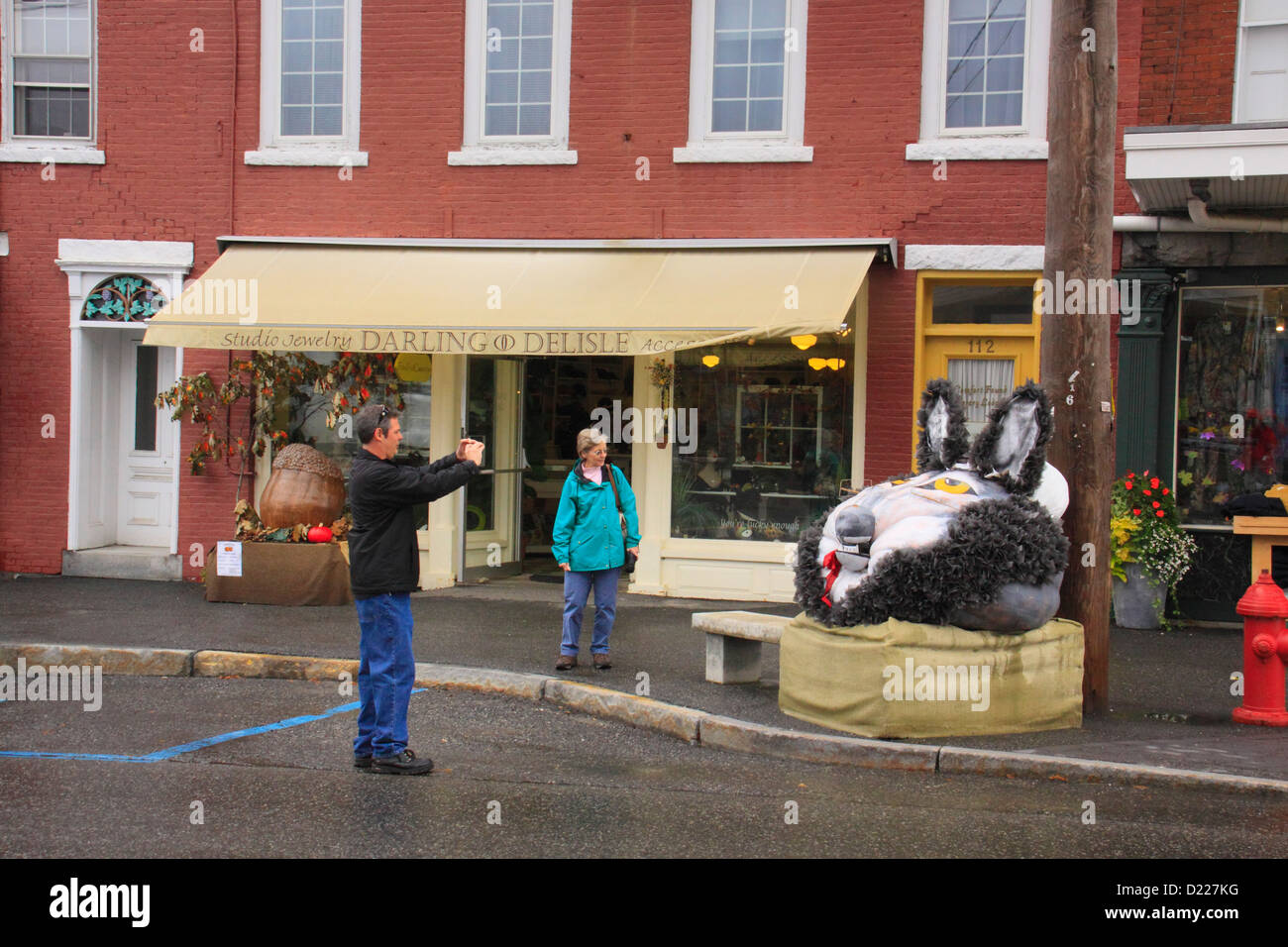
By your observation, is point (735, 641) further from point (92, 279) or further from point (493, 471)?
point (92, 279)

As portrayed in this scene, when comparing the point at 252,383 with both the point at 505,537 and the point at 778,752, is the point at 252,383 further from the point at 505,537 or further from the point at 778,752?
the point at 778,752

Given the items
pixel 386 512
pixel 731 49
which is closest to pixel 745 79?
pixel 731 49

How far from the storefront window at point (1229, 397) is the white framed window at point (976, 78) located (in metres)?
2.10

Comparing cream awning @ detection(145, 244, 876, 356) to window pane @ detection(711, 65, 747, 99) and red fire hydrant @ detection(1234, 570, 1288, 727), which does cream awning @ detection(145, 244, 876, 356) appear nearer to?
window pane @ detection(711, 65, 747, 99)

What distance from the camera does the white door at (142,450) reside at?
1303cm

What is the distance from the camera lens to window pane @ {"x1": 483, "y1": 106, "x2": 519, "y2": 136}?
12.2 metres

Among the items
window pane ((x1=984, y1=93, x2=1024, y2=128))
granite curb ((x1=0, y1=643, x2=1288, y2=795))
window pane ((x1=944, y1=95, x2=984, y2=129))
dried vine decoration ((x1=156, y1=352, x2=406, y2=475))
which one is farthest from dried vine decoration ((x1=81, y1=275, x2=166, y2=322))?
window pane ((x1=984, y1=93, x2=1024, y2=128))

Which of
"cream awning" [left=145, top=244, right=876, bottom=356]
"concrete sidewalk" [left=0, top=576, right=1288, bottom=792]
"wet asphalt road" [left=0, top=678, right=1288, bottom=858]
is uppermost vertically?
"cream awning" [left=145, top=244, right=876, bottom=356]

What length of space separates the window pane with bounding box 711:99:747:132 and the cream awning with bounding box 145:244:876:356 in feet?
3.85

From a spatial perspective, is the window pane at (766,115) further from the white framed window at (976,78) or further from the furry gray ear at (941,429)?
the furry gray ear at (941,429)

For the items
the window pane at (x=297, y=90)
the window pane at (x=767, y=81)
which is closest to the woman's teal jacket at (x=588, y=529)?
the window pane at (x=767, y=81)

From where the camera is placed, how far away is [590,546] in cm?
859

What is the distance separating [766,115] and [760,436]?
9.39 ft

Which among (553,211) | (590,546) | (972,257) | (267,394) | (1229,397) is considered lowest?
(590,546)
